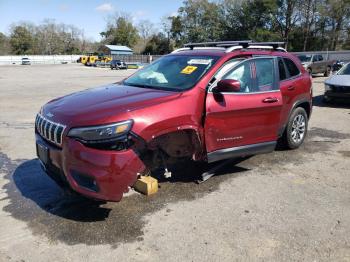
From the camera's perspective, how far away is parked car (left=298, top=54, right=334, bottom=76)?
24.6 metres

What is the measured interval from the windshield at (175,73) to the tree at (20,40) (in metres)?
113

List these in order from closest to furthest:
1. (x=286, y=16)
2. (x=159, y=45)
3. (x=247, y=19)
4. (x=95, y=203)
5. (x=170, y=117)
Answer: (x=170, y=117)
(x=95, y=203)
(x=286, y=16)
(x=247, y=19)
(x=159, y=45)

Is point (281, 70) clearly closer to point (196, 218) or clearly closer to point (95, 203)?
point (196, 218)

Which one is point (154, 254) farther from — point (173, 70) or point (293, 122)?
point (293, 122)

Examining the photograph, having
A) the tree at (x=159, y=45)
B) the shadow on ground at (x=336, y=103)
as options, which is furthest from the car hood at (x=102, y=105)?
the tree at (x=159, y=45)

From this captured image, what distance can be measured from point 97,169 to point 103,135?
340mm

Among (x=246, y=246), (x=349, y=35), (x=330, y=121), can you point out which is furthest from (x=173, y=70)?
(x=349, y=35)

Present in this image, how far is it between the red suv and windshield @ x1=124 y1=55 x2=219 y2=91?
1 centimetres

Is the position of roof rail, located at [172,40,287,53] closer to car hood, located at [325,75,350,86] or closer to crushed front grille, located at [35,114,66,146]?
crushed front grille, located at [35,114,66,146]

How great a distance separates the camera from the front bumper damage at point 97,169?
3748 mm

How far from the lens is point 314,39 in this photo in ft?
212

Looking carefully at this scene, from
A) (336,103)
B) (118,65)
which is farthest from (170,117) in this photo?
(118,65)

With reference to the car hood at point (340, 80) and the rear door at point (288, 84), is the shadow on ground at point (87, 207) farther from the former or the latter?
the car hood at point (340, 80)

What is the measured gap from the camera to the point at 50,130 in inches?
163
